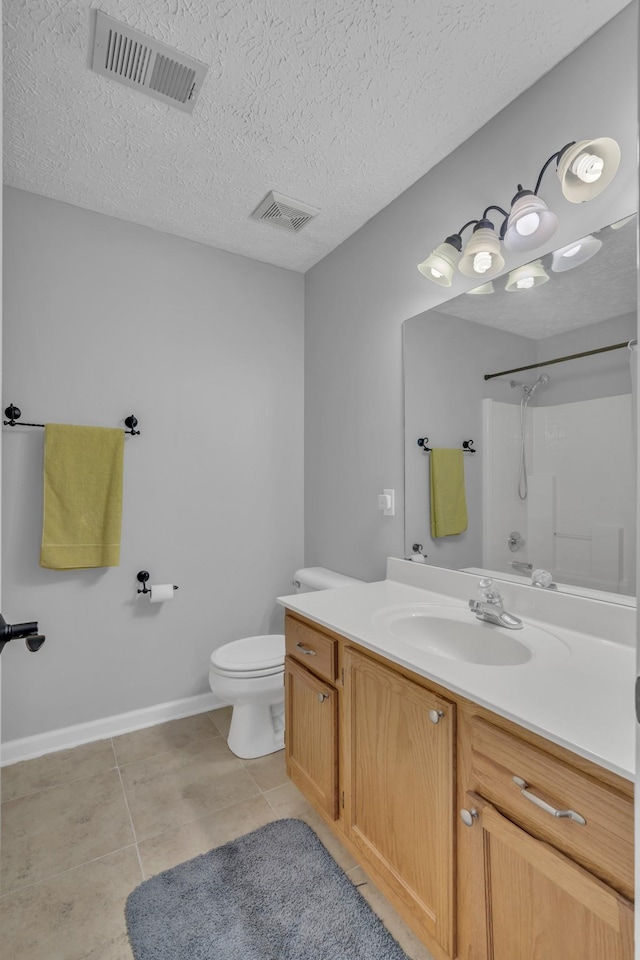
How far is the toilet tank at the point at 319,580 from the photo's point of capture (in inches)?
89.8

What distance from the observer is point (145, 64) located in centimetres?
142

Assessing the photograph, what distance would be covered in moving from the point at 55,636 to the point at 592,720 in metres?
2.16

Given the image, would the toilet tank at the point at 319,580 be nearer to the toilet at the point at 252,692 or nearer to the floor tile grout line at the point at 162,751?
the toilet at the point at 252,692

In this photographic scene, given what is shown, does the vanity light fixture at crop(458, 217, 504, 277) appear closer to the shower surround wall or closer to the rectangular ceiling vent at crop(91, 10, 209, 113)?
the shower surround wall

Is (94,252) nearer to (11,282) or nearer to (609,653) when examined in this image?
(11,282)

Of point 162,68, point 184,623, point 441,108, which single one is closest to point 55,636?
point 184,623

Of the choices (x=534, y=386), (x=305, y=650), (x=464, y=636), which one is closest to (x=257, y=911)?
(x=305, y=650)

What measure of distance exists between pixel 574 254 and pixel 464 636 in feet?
3.95

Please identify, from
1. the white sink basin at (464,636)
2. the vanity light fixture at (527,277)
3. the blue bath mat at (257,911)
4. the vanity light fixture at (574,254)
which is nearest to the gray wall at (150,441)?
the blue bath mat at (257,911)

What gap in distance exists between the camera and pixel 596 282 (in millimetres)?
1328

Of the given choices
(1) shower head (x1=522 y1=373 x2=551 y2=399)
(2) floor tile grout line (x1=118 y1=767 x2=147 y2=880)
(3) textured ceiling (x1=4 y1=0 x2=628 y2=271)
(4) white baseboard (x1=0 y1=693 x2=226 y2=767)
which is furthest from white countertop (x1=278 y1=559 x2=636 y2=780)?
(3) textured ceiling (x1=4 y1=0 x2=628 y2=271)

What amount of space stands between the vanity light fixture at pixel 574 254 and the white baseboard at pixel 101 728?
99.3 inches

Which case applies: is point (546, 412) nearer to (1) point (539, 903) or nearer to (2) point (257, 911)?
(1) point (539, 903)

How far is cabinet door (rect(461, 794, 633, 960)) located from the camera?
74 cm
